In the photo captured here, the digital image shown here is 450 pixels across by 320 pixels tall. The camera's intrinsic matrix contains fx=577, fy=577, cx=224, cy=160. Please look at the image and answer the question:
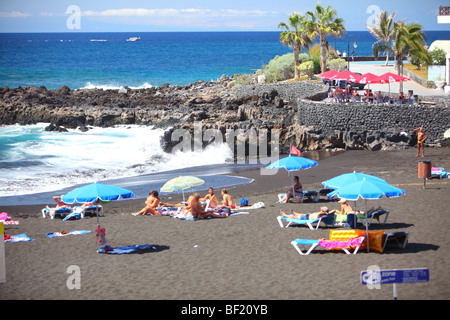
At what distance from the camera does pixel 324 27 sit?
38969 mm

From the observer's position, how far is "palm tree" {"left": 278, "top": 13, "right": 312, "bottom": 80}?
39781mm

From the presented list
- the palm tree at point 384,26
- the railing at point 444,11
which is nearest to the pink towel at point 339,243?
the railing at point 444,11

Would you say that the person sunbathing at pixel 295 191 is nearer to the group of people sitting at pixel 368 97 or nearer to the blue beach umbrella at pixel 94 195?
the blue beach umbrella at pixel 94 195

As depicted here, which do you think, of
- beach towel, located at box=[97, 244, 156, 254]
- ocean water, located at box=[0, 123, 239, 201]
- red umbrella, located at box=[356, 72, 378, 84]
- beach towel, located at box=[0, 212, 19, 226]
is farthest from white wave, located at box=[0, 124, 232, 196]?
beach towel, located at box=[97, 244, 156, 254]

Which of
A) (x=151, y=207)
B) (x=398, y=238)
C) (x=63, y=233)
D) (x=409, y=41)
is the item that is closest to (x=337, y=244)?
(x=398, y=238)

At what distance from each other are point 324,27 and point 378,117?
14.0m

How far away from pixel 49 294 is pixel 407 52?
29554mm

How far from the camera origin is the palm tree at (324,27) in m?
38.8

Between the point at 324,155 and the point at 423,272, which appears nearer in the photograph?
the point at 423,272

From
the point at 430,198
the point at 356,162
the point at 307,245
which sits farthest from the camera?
the point at 356,162

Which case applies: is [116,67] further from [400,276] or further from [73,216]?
[400,276]

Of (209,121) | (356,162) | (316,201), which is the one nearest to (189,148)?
(209,121)
